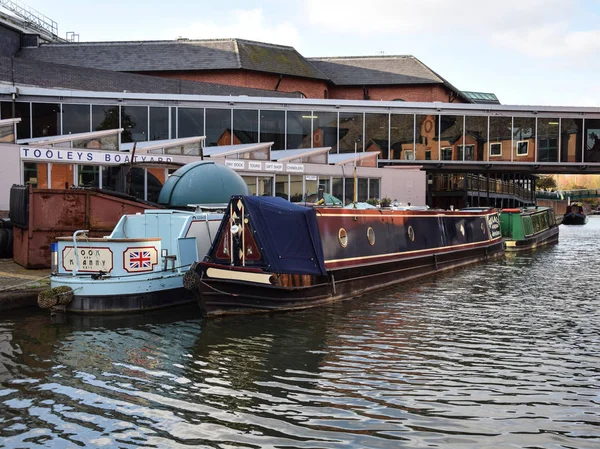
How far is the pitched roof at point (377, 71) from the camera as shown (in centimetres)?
5547

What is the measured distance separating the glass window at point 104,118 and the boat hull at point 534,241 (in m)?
20.5

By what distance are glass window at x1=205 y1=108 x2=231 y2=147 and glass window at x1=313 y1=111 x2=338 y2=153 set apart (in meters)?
5.12

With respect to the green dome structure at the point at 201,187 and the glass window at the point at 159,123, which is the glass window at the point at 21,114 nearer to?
the glass window at the point at 159,123

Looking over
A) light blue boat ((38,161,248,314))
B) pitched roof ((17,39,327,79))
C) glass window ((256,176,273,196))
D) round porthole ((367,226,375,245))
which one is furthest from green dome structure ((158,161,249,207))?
pitched roof ((17,39,327,79))

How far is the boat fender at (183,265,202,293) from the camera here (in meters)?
13.2

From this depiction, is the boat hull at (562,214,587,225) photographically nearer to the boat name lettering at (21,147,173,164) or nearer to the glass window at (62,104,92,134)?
the glass window at (62,104,92,134)

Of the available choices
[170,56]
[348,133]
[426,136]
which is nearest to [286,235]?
[348,133]

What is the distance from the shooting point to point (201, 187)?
1902 centimetres

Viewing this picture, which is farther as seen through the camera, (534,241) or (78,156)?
(534,241)

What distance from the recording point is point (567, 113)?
129ft

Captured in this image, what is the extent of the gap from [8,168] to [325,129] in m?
19.6

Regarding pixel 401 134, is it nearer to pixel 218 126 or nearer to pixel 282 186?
pixel 218 126

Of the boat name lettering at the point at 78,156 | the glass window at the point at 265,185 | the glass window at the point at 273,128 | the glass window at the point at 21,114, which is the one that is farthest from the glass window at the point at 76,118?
the glass window at the point at 265,185

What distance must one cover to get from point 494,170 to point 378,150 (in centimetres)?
771
